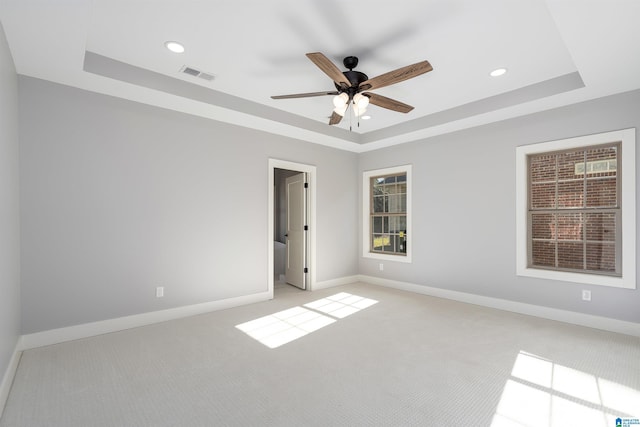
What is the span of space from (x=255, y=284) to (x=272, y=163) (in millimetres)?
1846

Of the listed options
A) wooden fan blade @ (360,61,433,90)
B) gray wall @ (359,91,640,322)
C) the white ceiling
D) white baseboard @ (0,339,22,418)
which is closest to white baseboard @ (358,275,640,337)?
gray wall @ (359,91,640,322)

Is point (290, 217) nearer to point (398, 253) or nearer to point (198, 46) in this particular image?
point (398, 253)

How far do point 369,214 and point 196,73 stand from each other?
383cm

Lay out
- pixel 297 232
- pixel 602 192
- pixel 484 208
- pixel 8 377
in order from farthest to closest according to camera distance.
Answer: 1. pixel 297 232
2. pixel 602 192
3. pixel 484 208
4. pixel 8 377

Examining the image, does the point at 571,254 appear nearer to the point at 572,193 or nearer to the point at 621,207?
the point at 572,193

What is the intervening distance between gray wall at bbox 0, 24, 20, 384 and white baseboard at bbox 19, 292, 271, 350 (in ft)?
0.73

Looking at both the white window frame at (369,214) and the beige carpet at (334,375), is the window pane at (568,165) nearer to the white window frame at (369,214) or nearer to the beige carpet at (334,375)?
the white window frame at (369,214)

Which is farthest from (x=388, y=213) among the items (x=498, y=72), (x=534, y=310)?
(x=498, y=72)

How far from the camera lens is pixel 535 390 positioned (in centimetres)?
219

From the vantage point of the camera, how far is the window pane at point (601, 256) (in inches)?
218

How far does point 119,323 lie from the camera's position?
10.8 feet

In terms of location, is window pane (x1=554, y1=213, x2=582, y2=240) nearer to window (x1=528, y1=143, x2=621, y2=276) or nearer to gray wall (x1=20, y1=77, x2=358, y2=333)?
window (x1=528, y1=143, x2=621, y2=276)

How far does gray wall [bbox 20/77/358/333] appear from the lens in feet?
9.57

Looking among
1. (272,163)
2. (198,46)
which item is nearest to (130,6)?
(198,46)
